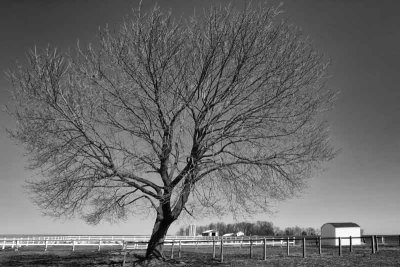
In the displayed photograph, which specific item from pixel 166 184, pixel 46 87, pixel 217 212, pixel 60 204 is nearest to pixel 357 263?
pixel 217 212

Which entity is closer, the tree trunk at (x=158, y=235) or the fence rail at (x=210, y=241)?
the tree trunk at (x=158, y=235)

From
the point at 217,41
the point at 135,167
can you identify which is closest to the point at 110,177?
the point at 135,167

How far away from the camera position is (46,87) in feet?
41.3

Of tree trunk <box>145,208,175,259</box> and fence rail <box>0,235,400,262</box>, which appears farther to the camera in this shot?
fence rail <box>0,235,400,262</box>

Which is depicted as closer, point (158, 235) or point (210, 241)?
point (158, 235)

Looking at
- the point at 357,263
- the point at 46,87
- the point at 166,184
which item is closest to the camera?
the point at 46,87

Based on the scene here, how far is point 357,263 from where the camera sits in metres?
13.5

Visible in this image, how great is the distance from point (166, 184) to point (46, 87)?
565 cm

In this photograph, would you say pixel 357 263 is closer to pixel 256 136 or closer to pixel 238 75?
pixel 256 136

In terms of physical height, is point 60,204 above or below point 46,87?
below

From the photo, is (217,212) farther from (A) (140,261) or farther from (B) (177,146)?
(A) (140,261)

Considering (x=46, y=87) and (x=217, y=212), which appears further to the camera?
(x=217, y=212)

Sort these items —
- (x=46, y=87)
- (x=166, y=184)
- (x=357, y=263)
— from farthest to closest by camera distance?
(x=166, y=184) < (x=357, y=263) < (x=46, y=87)

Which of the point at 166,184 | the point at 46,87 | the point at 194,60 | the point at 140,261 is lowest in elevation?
the point at 140,261
